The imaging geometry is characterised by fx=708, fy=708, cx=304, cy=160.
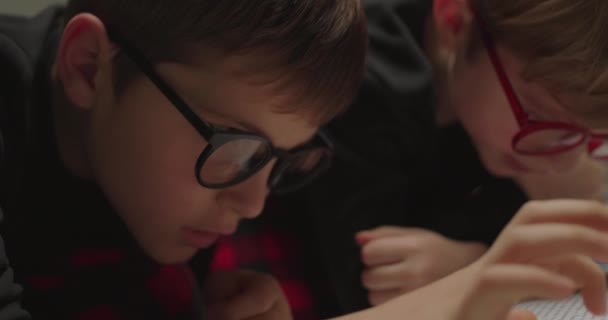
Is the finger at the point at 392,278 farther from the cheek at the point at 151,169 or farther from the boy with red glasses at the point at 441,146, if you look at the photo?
the cheek at the point at 151,169

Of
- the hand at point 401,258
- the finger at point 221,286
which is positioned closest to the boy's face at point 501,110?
the hand at point 401,258

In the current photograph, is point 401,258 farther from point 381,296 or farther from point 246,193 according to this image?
point 246,193

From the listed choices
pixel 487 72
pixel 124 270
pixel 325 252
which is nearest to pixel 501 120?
pixel 487 72

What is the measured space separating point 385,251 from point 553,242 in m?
0.35

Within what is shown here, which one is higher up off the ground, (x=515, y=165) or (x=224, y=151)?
(x=224, y=151)

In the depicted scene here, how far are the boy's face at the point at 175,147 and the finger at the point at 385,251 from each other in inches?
7.6

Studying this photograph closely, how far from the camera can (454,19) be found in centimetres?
83

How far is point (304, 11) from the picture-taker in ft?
1.88

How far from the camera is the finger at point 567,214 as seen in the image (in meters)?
0.51

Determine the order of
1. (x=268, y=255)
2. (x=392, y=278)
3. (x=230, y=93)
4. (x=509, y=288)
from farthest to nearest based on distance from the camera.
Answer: (x=268, y=255), (x=392, y=278), (x=230, y=93), (x=509, y=288)

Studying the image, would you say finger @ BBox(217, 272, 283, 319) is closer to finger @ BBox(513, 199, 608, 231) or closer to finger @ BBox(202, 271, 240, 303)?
finger @ BBox(202, 271, 240, 303)

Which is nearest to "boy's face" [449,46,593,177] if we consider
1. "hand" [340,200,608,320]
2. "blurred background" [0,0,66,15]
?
"hand" [340,200,608,320]

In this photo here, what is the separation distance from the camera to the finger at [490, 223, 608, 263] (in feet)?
1.59

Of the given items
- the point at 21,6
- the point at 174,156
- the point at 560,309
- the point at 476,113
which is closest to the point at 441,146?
the point at 476,113
